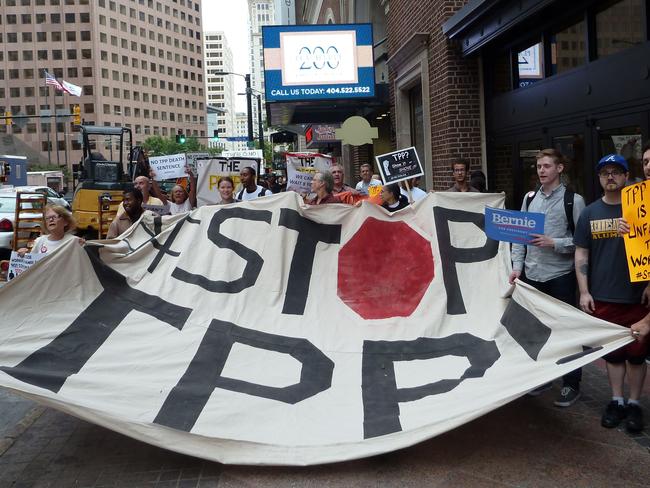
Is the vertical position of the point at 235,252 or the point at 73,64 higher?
the point at 73,64

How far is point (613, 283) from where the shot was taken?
446cm

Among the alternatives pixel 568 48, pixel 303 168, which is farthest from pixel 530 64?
pixel 303 168

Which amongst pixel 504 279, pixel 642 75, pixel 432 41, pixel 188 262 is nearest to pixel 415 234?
pixel 504 279

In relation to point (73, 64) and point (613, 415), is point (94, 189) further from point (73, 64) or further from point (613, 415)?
point (73, 64)

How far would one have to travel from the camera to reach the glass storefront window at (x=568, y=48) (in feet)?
24.9

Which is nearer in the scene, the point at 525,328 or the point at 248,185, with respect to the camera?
the point at 525,328

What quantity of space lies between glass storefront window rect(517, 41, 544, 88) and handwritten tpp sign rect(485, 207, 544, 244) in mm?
4522

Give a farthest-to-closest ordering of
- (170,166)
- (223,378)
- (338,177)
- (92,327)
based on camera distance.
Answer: (170,166) → (338,177) → (92,327) → (223,378)

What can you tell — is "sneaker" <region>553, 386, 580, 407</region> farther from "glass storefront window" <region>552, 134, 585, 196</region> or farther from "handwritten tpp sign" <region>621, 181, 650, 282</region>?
"glass storefront window" <region>552, 134, 585, 196</region>

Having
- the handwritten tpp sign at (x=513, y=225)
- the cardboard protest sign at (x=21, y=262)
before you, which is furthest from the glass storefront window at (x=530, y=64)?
the cardboard protest sign at (x=21, y=262)

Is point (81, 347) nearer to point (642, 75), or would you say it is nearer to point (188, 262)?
point (188, 262)

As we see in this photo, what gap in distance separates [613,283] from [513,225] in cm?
84

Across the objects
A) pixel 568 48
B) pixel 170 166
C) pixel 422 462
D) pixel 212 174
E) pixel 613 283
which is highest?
pixel 568 48

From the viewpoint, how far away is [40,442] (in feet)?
15.5
